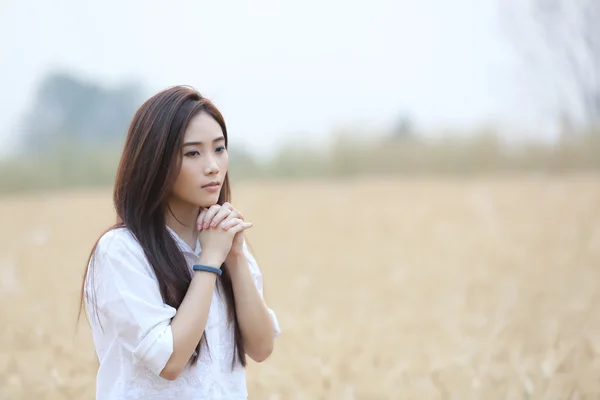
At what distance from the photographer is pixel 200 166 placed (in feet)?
7.87

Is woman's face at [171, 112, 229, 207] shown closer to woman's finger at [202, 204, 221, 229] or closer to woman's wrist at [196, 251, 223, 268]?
woman's finger at [202, 204, 221, 229]

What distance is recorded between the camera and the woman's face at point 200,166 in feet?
7.86

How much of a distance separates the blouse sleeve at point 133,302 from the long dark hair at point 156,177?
0.17ft

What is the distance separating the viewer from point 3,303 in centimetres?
692

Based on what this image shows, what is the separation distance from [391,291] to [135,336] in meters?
6.37

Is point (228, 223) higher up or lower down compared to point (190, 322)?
higher up

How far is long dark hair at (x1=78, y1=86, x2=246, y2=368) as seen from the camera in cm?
234

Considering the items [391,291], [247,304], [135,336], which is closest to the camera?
[135,336]

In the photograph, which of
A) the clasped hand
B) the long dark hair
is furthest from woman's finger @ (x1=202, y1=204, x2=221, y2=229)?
the long dark hair

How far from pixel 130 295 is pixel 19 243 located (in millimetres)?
9447

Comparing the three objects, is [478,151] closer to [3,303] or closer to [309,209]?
[309,209]

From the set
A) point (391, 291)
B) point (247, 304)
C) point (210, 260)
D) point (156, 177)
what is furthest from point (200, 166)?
point (391, 291)

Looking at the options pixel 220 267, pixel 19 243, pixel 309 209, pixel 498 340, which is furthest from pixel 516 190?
pixel 220 267

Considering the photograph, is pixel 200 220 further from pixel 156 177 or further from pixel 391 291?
pixel 391 291
